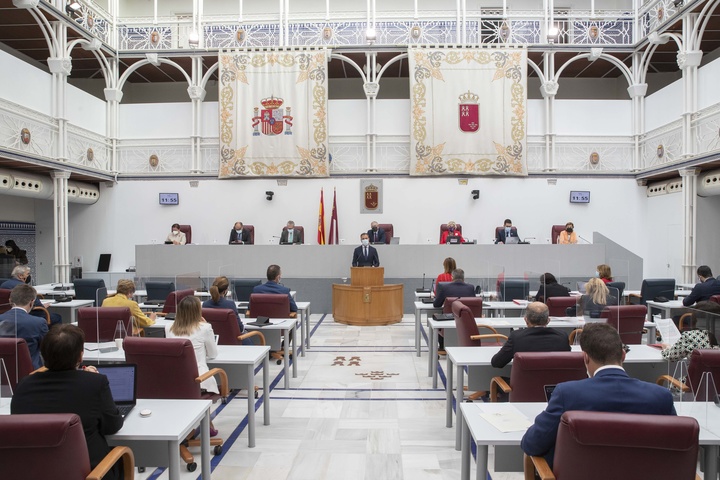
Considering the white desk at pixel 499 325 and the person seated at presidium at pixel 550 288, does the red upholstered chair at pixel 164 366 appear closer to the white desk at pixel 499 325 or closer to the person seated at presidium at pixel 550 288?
the white desk at pixel 499 325

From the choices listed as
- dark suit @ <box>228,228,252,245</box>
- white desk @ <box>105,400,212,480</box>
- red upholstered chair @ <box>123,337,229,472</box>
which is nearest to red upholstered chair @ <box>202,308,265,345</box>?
red upholstered chair @ <box>123,337,229,472</box>

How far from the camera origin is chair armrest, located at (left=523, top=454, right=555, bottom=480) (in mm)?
2178

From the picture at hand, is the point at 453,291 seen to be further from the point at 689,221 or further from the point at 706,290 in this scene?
the point at 689,221

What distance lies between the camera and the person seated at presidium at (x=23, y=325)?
4309 millimetres

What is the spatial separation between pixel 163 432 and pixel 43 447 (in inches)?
24.6

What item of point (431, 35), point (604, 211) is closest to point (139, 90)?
point (431, 35)

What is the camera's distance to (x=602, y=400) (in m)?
2.15

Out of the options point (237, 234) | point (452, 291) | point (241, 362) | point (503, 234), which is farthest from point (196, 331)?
point (503, 234)

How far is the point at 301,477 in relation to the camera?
12.3 feet

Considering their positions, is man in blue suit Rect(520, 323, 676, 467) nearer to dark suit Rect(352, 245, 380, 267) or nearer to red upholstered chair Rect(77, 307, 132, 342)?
red upholstered chair Rect(77, 307, 132, 342)

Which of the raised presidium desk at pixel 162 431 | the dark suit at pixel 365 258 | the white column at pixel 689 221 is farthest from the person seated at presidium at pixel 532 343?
the white column at pixel 689 221

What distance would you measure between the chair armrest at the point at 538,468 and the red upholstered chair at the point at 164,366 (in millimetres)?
2281

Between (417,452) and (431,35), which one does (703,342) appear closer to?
(417,452)

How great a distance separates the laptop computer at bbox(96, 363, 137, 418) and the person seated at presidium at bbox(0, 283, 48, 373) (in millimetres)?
1799
